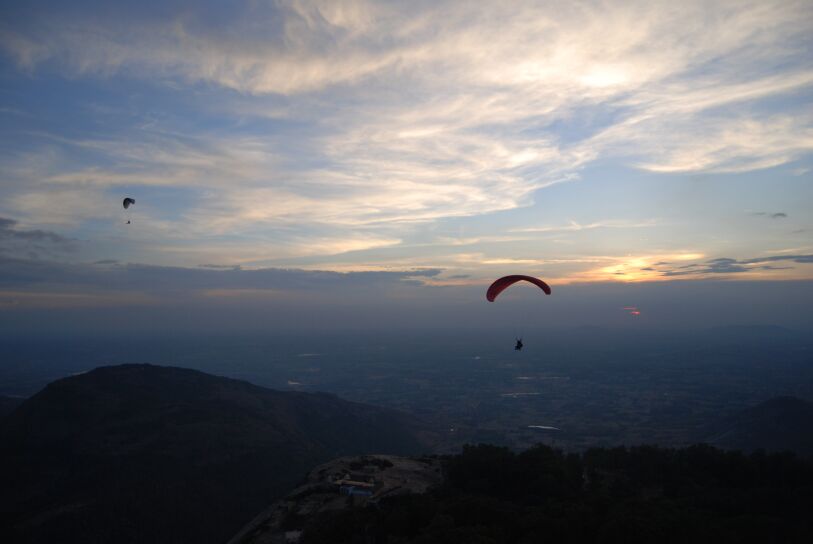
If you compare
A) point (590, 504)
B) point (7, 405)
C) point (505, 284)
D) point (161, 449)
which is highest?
point (505, 284)

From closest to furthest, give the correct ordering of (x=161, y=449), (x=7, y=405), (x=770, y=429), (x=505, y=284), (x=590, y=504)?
(x=590, y=504), (x=505, y=284), (x=161, y=449), (x=770, y=429), (x=7, y=405)

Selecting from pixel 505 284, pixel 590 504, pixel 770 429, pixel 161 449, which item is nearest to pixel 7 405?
pixel 161 449

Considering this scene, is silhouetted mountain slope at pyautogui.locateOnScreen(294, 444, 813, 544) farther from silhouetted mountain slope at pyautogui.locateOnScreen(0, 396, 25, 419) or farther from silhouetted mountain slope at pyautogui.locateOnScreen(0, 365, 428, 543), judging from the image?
silhouetted mountain slope at pyautogui.locateOnScreen(0, 396, 25, 419)

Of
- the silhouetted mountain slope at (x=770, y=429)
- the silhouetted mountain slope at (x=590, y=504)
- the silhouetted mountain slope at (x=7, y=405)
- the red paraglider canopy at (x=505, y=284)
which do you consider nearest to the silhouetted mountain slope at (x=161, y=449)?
the silhouetted mountain slope at (x=7, y=405)

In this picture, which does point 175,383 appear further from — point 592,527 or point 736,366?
point 736,366

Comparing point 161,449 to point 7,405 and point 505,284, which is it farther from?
point 505,284

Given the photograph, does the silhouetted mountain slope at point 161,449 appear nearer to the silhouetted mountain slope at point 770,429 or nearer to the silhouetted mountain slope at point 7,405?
the silhouetted mountain slope at point 7,405

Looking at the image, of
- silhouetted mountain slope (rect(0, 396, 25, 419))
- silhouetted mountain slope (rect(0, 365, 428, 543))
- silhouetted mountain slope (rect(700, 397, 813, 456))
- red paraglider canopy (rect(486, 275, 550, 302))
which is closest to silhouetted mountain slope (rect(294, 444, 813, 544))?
red paraglider canopy (rect(486, 275, 550, 302))

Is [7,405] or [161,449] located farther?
[7,405]
